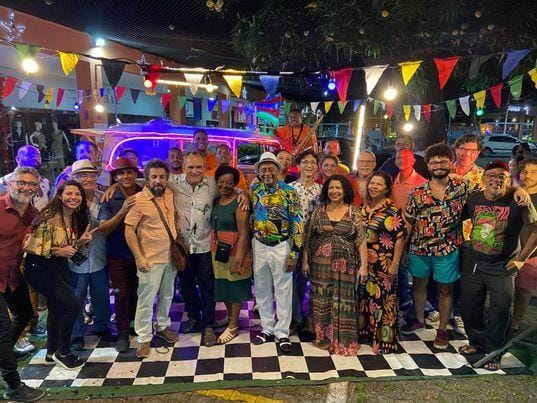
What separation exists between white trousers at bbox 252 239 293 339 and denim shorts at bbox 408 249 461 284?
120cm

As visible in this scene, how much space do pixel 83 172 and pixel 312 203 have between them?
2.15 metres

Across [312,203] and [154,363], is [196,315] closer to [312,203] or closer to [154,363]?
[154,363]

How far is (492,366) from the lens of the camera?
126 inches

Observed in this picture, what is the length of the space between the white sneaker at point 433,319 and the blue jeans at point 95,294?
3326 millimetres

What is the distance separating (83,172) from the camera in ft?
11.4

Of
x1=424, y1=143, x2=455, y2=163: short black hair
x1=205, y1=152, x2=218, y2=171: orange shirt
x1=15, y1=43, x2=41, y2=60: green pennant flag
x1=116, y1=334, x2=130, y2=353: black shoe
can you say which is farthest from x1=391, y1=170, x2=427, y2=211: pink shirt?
x1=15, y1=43, x2=41, y2=60: green pennant flag

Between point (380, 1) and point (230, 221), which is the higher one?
point (380, 1)

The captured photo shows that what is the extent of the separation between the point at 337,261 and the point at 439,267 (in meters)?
0.98

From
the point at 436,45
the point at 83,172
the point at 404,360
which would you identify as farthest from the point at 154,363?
the point at 436,45

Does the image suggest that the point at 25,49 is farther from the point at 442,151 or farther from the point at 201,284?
the point at 442,151

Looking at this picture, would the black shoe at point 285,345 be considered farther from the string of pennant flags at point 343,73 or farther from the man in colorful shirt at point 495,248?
the string of pennant flags at point 343,73

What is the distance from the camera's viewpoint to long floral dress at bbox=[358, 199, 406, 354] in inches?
129

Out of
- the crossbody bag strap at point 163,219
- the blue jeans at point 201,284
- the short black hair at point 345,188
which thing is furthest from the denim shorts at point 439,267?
the crossbody bag strap at point 163,219

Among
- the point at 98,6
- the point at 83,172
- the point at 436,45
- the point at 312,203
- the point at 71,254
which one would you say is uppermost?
the point at 98,6
